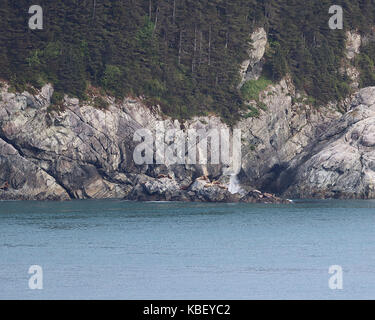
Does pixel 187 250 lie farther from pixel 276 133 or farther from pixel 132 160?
pixel 276 133

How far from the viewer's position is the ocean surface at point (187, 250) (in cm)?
3712

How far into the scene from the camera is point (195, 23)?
106938 mm

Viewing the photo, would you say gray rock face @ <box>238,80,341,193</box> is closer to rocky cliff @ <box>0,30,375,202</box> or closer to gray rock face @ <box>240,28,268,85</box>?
rocky cliff @ <box>0,30,375,202</box>

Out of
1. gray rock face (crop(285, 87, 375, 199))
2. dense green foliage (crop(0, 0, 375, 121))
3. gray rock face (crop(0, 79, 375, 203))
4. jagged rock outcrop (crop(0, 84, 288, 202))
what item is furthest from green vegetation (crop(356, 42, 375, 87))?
jagged rock outcrop (crop(0, 84, 288, 202))

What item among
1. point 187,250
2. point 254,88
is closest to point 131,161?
point 254,88

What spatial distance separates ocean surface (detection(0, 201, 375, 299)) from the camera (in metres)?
37.1

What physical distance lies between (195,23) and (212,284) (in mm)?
72032

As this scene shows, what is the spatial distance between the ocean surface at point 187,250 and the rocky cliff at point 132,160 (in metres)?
5.05

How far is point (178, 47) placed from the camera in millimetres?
107125

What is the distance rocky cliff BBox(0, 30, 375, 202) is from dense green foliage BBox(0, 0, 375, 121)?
3954 millimetres

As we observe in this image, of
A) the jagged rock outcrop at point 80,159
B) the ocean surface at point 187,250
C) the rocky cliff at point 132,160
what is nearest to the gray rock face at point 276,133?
the rocky cliff at point 132,160
